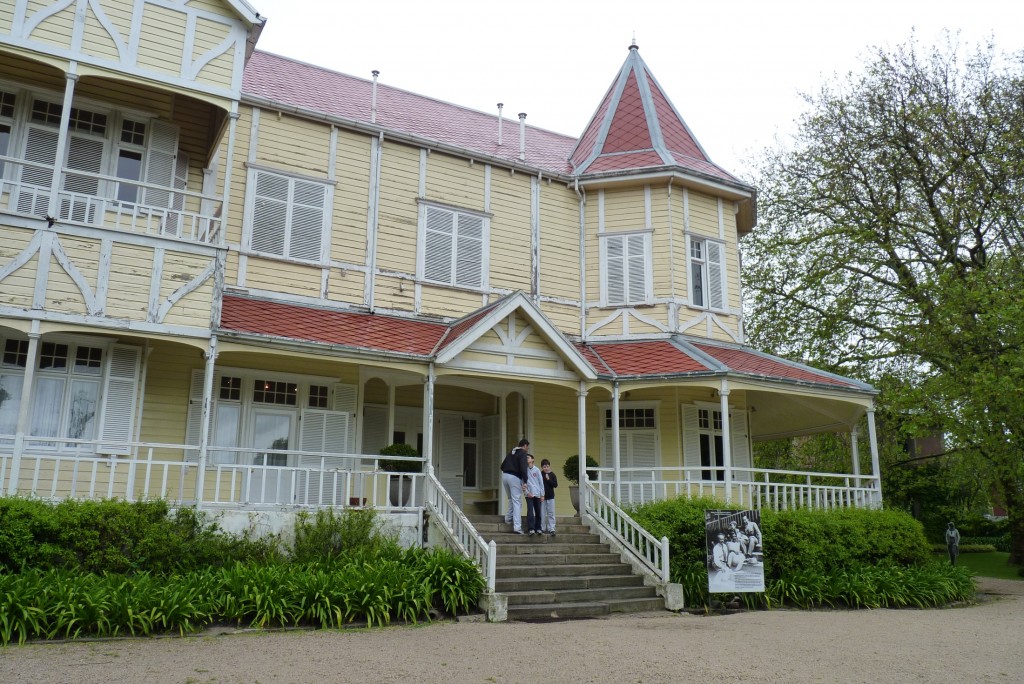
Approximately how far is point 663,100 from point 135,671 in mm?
19091

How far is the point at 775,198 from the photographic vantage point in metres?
26.2

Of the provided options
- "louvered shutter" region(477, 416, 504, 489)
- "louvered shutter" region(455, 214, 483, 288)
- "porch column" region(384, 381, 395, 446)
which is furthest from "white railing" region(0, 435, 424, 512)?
"louvered shutter" region(455, 214, 483, 288)

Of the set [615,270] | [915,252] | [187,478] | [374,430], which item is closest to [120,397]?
[187,478]

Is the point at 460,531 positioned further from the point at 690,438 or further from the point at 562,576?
the point at 690,438

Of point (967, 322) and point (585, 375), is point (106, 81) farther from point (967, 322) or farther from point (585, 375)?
point (967, 322)

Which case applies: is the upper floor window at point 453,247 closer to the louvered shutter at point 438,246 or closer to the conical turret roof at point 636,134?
the louvered shutter at point 438,246

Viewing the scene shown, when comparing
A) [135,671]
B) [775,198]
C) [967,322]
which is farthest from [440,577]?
[775,198]

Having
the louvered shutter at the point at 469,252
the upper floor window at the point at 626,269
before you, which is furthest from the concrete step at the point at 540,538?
the upper floor window at the point at 626,269

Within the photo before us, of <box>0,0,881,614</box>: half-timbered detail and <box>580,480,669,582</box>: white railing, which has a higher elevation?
<box>0,0,881,614</box>: half-timbered detail

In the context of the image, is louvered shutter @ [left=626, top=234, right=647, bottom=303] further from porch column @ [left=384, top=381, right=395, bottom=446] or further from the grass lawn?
the grass lawn

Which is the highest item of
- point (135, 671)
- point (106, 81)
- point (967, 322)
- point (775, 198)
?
point (775, 198)

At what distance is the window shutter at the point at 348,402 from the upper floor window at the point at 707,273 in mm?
8281

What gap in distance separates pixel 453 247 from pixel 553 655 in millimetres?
10589

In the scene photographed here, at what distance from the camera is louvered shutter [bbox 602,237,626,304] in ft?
62.3
